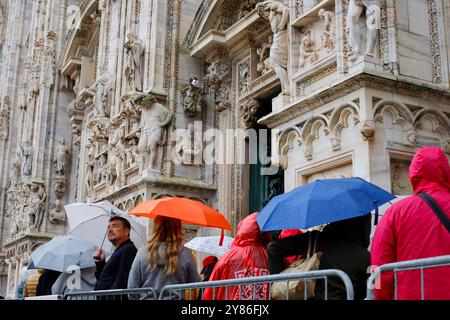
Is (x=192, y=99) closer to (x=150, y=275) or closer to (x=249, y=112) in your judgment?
(x=249, y=112)

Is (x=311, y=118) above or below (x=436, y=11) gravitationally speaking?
below

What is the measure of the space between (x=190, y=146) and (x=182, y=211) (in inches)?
253

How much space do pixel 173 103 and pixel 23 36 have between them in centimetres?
1656

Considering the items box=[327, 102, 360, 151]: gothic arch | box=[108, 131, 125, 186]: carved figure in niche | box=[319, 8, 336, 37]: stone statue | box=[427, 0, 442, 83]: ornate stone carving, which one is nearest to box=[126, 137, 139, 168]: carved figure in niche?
box=[108, 131, 125, 186]: carved figure in niche

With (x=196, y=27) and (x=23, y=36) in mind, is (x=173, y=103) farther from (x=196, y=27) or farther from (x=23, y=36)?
(x=23, y=36)

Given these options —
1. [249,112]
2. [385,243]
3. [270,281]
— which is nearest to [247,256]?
[270,281]

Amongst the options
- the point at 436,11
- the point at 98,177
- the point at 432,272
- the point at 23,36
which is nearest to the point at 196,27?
the point at 98,177

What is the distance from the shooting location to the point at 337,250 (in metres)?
4.12

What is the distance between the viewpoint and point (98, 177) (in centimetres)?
1538

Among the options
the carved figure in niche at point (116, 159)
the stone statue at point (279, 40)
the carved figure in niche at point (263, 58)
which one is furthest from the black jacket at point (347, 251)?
the carved figure in niche at point (116, 159)

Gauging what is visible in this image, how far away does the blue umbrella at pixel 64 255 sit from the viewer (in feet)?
24.8

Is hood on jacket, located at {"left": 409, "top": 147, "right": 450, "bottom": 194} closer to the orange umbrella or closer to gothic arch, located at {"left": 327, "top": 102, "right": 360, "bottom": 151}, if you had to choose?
the orange umbrella

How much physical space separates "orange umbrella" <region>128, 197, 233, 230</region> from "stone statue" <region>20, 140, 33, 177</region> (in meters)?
14.5

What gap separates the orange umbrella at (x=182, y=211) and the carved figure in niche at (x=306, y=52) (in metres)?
3.23
